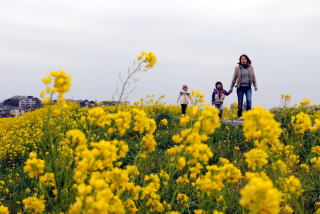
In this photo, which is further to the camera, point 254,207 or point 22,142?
point 22,142

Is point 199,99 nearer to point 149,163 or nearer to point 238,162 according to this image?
point 149,163

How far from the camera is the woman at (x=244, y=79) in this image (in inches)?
380

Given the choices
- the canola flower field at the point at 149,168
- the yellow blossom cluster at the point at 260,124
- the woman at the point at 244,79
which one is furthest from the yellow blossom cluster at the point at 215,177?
the woman at the point at 244,79

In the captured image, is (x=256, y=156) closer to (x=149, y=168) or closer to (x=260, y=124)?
(x=260, y=124)

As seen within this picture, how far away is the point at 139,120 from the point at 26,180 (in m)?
3.86

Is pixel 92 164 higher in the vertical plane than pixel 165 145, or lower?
higher

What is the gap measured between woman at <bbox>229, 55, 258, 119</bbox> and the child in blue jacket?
41 cm

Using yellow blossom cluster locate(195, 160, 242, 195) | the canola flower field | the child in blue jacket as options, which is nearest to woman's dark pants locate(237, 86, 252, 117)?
the child in blue jacket

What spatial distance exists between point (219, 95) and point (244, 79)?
101 centimetres

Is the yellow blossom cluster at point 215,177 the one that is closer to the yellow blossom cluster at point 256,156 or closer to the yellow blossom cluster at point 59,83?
the yellow blossom cluster at point 256,156

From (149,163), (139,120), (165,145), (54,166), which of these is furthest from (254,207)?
(165,145)

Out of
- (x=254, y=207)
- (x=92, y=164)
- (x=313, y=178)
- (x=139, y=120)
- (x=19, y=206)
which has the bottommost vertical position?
(x=19, y=206)

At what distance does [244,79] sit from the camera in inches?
380

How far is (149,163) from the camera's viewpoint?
505 cm
